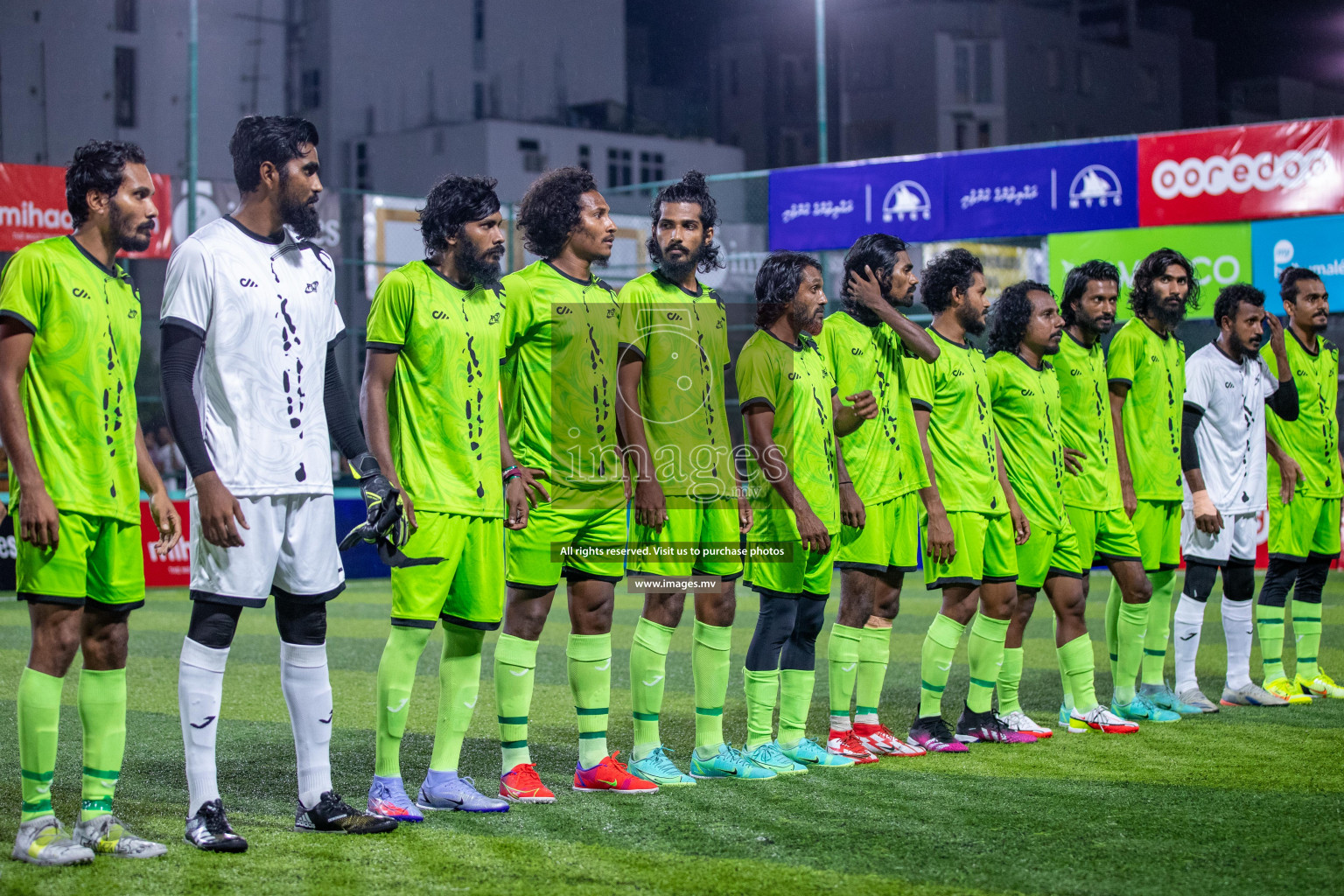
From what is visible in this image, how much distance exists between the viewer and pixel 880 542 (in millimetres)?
6516

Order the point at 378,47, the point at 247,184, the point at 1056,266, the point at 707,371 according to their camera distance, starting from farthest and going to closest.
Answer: the point at 378,47 → the point at 1056,266 → the point at 707,371 → the point at 247,184

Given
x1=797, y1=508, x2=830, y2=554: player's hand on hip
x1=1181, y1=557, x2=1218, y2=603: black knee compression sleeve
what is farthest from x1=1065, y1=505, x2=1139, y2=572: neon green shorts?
x1=797, y1=508, x2=830, y2=554: player's hand on hip

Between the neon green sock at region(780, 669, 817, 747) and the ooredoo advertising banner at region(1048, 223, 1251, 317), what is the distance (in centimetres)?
1173

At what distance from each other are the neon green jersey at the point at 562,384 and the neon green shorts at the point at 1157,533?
11.3ft

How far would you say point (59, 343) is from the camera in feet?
14.9

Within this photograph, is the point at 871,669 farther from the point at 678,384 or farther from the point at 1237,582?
the point at 1237,582

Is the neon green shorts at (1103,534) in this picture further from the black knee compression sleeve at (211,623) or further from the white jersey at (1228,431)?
the black knee compression sleeve at (211,623)

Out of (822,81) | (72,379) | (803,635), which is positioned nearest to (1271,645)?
(803,635)

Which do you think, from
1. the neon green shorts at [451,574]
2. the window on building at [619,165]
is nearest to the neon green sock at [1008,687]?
the neon green shorts at [451,574]

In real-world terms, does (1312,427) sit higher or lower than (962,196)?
lower

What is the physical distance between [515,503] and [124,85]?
45.5 meters

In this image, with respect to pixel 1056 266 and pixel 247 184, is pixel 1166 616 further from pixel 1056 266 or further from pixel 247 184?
pixel 1056 266

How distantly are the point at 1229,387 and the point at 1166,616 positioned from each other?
135 cm

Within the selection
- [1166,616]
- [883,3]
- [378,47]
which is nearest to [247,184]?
[1166,616]
